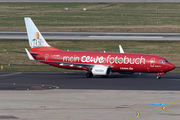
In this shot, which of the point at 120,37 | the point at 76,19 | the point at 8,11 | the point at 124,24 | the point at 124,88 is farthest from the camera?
the point at 8,11

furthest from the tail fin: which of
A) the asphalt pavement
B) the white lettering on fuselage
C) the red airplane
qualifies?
the asphalt pavement

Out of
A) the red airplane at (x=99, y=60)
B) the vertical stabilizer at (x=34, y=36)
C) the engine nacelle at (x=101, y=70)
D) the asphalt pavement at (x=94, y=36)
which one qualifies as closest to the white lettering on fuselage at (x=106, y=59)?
the red airplane at (x=99, y=60)

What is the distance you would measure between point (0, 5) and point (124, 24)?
82559mm

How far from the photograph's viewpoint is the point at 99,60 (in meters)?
57.7

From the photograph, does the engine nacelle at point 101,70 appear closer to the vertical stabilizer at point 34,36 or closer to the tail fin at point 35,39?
the tail fin at point 35,39

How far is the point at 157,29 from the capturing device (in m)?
111

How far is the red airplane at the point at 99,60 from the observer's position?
54969mm

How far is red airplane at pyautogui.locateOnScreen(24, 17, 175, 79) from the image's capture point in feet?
180

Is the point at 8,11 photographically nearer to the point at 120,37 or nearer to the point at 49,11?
the point at 49,11

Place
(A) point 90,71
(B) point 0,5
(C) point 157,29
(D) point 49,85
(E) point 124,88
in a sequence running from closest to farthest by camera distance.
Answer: (E) point 124,88 → (D) point 49,85 → (A) point 90,71 → (C) point 157,29 → (B) point 0,5

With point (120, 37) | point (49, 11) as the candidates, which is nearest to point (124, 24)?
point (120, 37)

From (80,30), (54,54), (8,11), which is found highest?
(8,11)

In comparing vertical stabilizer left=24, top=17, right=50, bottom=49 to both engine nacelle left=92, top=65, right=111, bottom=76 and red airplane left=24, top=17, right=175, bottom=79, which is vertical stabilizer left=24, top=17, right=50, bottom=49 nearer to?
red airplane left=24, top=17, right=175, bottom=79

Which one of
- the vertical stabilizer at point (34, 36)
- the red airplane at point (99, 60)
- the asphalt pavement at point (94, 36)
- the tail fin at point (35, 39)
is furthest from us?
the asphalt pavement at point (94, 36)
